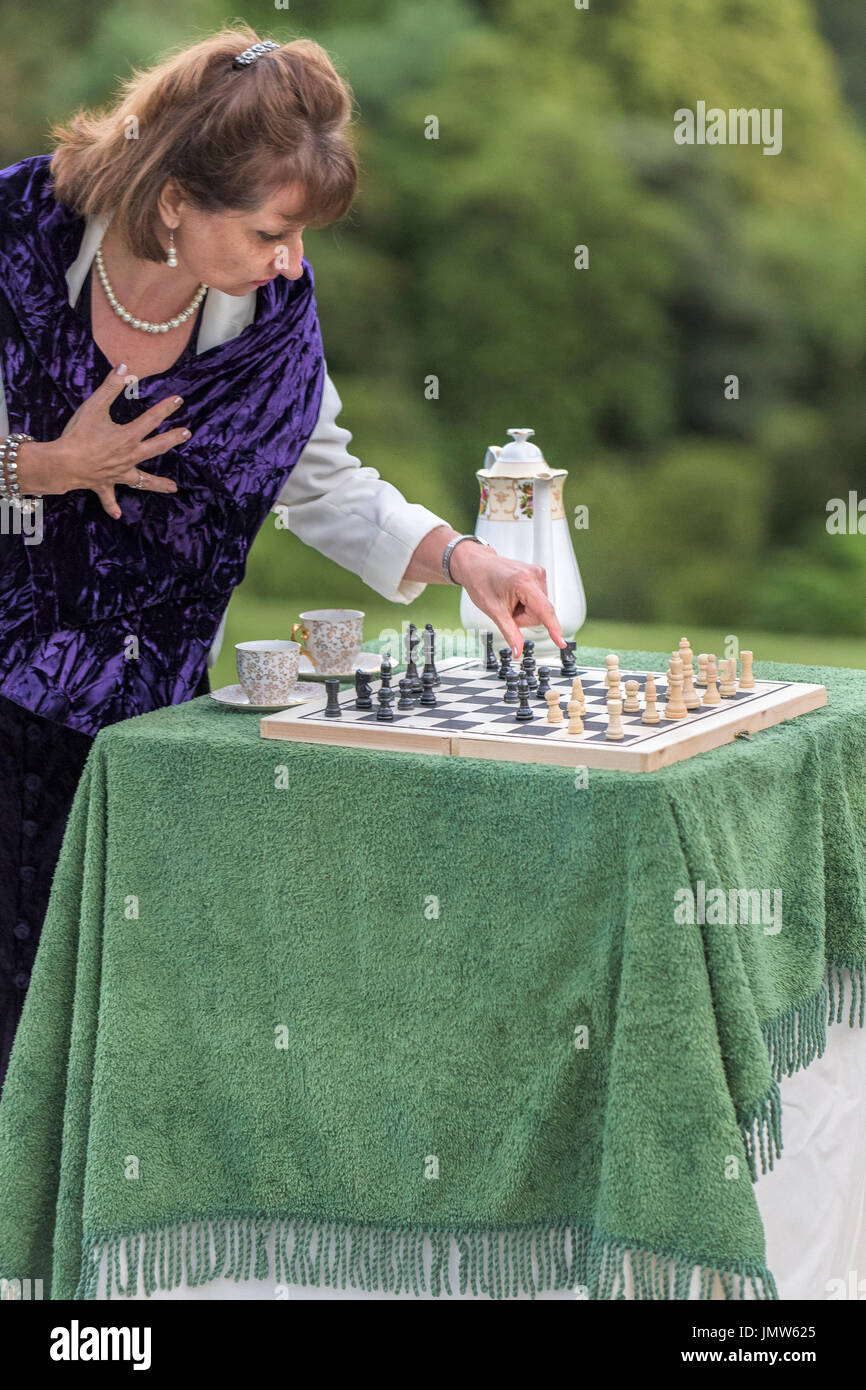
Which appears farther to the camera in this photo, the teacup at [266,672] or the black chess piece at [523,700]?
the teacup at [266,672]

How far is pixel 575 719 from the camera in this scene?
5.02 ft

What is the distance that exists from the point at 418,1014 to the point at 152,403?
741mm

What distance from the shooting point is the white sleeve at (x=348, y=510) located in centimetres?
191

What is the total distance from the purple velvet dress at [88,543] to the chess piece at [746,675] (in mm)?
571

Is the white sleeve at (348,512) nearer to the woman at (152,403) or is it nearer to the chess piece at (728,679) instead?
the woman at (152,403)

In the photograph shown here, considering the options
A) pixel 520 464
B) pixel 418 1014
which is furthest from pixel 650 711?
pixel 520 464

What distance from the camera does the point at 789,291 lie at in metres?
6.87

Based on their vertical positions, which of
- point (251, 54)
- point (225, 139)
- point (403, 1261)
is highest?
point (251, 54)

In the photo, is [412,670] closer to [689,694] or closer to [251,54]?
[689,694]

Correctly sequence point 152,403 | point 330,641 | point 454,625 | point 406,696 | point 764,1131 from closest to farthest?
point 764,1131, point 406,696, point 152,403, point 330,641, point 454,625

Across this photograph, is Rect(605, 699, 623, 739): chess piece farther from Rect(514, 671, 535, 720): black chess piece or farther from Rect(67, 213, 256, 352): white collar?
Rect(67, 213, 256, 352): white collar

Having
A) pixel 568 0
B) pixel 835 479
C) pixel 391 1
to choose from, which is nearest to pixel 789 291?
pixel 835 479

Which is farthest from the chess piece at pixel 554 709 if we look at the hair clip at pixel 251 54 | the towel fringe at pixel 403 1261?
the hair clip at pixel 251 54

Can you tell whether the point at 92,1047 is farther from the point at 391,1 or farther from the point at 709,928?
the point at 391,1
